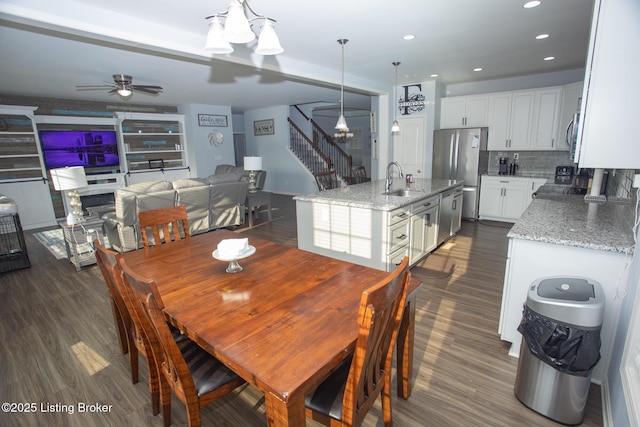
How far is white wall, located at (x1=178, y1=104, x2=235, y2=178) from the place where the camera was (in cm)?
857

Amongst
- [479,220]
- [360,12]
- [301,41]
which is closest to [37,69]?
[301,41]

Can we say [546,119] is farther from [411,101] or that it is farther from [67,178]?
[67,178]

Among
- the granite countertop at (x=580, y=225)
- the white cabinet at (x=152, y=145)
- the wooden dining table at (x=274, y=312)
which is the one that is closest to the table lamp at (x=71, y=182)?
the wooden dining table at (x=274, y=312)

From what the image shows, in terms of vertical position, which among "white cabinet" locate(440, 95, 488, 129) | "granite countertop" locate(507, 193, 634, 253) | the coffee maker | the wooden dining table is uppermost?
"white cabinet" locate(440, 95, 488, 129)

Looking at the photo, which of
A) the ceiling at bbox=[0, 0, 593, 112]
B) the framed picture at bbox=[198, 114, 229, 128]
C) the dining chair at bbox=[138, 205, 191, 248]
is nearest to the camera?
the dining chair at bbox=[138, 205, 191, 248]

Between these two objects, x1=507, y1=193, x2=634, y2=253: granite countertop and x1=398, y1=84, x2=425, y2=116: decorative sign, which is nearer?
x1=507, y1=193, x2=634, y2=253: granite countertop

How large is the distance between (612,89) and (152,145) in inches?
363

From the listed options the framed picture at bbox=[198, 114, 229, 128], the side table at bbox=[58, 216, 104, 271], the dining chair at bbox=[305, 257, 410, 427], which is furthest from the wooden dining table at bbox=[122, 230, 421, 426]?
the framed picture at bbox=[198, 114, 229, 128]

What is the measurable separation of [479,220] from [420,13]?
4290 millimetres

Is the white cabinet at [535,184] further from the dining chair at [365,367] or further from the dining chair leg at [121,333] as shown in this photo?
the dining chair leg at [121,333]

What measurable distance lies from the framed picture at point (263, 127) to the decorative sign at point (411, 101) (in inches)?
173

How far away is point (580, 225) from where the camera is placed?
2270 millimetres

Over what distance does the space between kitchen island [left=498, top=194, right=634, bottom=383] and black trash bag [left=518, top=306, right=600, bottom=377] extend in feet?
1.58

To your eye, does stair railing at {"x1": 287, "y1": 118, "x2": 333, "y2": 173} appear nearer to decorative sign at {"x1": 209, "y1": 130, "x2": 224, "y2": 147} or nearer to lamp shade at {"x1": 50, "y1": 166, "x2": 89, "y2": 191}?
decorative sign at {"x1": 209, "y1": 130, "x2": 224, "y2": 147}
